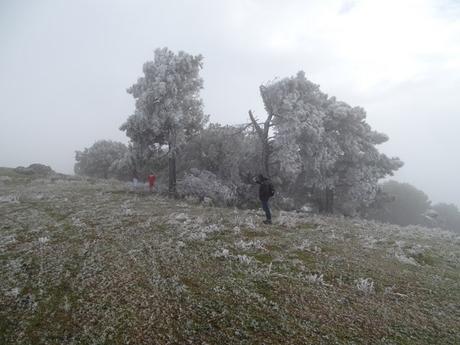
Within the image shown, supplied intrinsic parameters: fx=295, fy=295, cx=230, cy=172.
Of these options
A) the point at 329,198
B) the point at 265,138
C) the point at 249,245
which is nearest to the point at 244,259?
the point at 249,245

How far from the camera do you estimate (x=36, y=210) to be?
18.7m

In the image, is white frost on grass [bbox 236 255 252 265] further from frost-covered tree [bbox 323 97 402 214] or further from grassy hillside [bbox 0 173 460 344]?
frost-covered tree [bbox 323 97 402 214]

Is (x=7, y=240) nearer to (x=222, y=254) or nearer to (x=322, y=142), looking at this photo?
(x=222, y=254)

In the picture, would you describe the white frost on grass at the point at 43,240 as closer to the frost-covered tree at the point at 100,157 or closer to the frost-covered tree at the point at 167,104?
the frost-covered tree at the point at 167,104

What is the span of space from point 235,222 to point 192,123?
17164 millimetres

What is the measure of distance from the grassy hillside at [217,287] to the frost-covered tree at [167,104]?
14.7 m

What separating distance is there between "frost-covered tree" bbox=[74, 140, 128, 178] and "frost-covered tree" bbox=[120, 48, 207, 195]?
32583 millimetres

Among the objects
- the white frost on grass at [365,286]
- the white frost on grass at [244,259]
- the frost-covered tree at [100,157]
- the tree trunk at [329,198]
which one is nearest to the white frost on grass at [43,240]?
the white frost on grass at [244,259]

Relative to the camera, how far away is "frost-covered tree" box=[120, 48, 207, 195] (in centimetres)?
2752

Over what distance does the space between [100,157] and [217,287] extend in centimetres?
5925

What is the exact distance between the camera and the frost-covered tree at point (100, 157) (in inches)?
2382

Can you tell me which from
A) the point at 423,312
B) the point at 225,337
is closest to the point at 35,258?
the point at 225,337

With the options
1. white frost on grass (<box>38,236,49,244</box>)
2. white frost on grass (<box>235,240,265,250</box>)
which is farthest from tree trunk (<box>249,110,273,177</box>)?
white frost on grass (<box>38,236,49,244</box>)

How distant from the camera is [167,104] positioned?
90.4 feet
